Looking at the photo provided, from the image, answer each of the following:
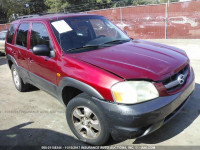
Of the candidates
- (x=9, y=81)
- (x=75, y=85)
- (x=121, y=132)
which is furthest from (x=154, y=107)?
(x=9, y=81)

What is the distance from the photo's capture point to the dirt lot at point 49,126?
287cm

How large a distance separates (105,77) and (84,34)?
1310mm

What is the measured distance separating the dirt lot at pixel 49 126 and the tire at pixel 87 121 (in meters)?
0.21

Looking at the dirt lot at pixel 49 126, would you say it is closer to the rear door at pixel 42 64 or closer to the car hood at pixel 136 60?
the rear door at pixel 42 64

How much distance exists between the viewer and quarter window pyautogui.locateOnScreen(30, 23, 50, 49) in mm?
3393

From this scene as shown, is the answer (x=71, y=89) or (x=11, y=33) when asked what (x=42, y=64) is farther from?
(x=11, y=33)

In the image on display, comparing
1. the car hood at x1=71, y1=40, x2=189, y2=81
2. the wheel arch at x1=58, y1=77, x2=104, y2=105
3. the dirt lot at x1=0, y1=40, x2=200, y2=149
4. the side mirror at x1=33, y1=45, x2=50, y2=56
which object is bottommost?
the dirt lot at x1=0, y1=40, x2=200, y2=149

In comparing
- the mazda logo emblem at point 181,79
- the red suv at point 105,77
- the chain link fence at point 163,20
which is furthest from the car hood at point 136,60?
the chain link fence at point 163,20

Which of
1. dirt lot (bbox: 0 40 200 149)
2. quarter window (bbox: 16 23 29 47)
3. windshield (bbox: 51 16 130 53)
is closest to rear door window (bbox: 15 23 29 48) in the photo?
quarter window (bbox: 16 23 29 47)

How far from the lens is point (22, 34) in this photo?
13.9 feet

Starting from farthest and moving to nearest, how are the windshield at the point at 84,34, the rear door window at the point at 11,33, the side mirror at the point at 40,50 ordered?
the rear door window at the point at 11,33
the windshield at the point at 84,34
the side mirror at the point at 40,50

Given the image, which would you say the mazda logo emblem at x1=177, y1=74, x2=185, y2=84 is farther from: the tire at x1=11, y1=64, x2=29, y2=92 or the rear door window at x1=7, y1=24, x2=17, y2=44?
the rear door window at x1=7, y1=24, x2=17, y2=44

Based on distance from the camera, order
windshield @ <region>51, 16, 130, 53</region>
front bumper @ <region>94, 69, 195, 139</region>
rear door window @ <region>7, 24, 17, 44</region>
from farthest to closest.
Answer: rear door window @ <region>7, 24, 17, 44</region>
windshield @ <region>51, 16, 130, 53</region>
front bumper @ <region>94, 69, 195, 139</region>

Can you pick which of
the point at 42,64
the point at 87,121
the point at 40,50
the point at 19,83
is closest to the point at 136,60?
the point at 87,121
